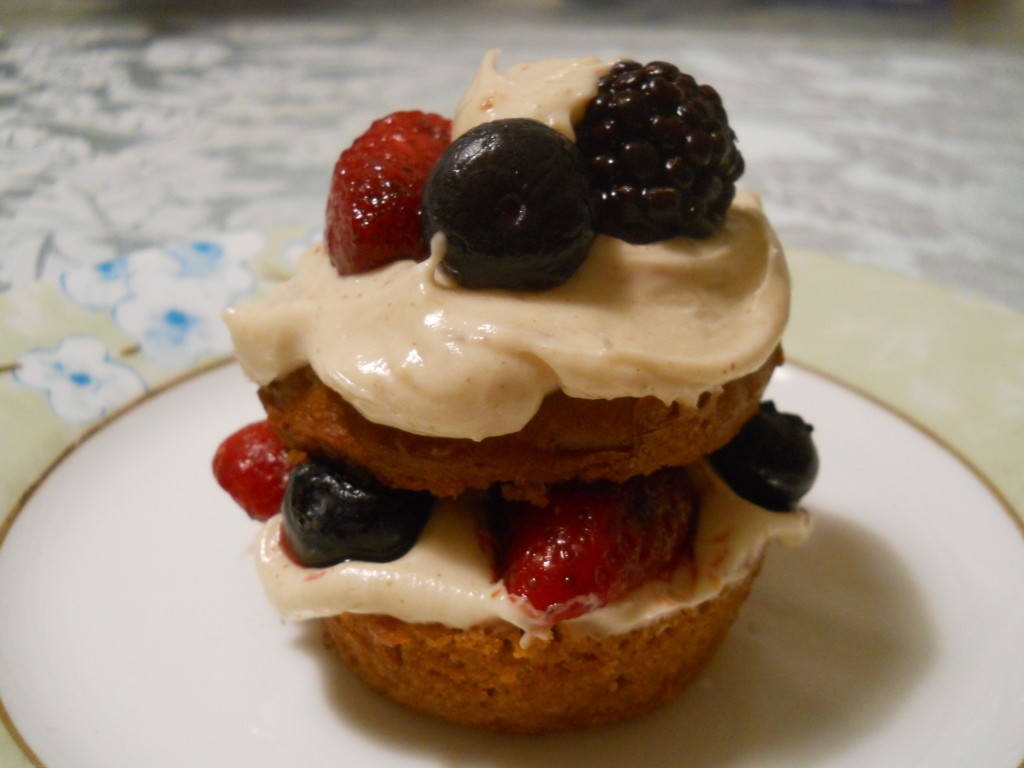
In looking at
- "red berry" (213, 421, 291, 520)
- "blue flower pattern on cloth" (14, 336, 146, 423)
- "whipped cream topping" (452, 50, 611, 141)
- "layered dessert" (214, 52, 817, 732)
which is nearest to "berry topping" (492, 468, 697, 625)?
"layered dessert" (214, 52, 817, 732)

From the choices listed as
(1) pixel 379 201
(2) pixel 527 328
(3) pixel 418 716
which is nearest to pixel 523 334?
(2) pixel 527 328

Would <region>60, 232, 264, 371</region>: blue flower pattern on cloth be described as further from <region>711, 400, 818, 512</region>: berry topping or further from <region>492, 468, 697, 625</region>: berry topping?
<region>711, 400, 818, 512</region>: berry topping

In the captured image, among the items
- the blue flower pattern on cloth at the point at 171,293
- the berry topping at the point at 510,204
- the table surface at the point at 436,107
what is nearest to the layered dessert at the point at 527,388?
the berry topping at the point at 510,204

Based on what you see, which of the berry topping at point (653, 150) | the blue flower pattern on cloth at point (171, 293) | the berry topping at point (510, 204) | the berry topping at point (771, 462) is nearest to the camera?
the berry topping at point (510, 204)

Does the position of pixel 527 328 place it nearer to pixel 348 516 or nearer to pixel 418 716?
pixel 348 516

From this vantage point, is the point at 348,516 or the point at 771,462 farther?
the point at 771,462

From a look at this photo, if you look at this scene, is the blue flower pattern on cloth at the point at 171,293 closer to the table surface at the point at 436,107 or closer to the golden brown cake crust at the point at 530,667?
the table surface at the point at 436,107
